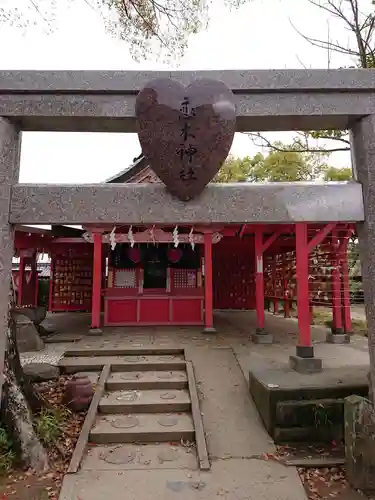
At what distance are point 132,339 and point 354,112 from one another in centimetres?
781

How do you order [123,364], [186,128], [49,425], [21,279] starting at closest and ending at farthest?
[186,128]
[49,425]
[123,364]
[21,279]

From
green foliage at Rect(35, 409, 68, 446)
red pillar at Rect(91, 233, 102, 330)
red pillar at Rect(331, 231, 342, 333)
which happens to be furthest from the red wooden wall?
green foliage at Rect(35, 409, 68, 446)

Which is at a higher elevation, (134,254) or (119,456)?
(134,254)

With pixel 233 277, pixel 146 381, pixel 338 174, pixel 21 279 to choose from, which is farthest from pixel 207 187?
pixel 338 174

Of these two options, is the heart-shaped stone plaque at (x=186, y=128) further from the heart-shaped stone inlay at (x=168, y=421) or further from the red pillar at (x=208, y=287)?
the red pillar at (x=208, y=287)

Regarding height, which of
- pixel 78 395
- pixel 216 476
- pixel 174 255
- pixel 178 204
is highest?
pixel 174 255

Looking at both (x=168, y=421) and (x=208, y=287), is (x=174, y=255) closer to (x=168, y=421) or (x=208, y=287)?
(x=208, y=287)

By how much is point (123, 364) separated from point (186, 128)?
561 centimetres

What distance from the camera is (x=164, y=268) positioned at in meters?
12.5

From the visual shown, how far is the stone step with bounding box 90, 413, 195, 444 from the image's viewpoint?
5211 millimetres

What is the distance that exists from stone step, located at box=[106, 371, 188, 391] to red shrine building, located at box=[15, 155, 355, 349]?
10.5ft

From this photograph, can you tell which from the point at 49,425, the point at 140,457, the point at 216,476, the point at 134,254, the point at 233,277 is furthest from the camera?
the point at 233,277

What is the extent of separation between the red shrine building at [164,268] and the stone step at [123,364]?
9.20ft

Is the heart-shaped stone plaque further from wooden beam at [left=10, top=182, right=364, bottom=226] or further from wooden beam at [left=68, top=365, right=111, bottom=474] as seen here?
wooden beam at [left=68, top=365, right=111, bottom=474]
